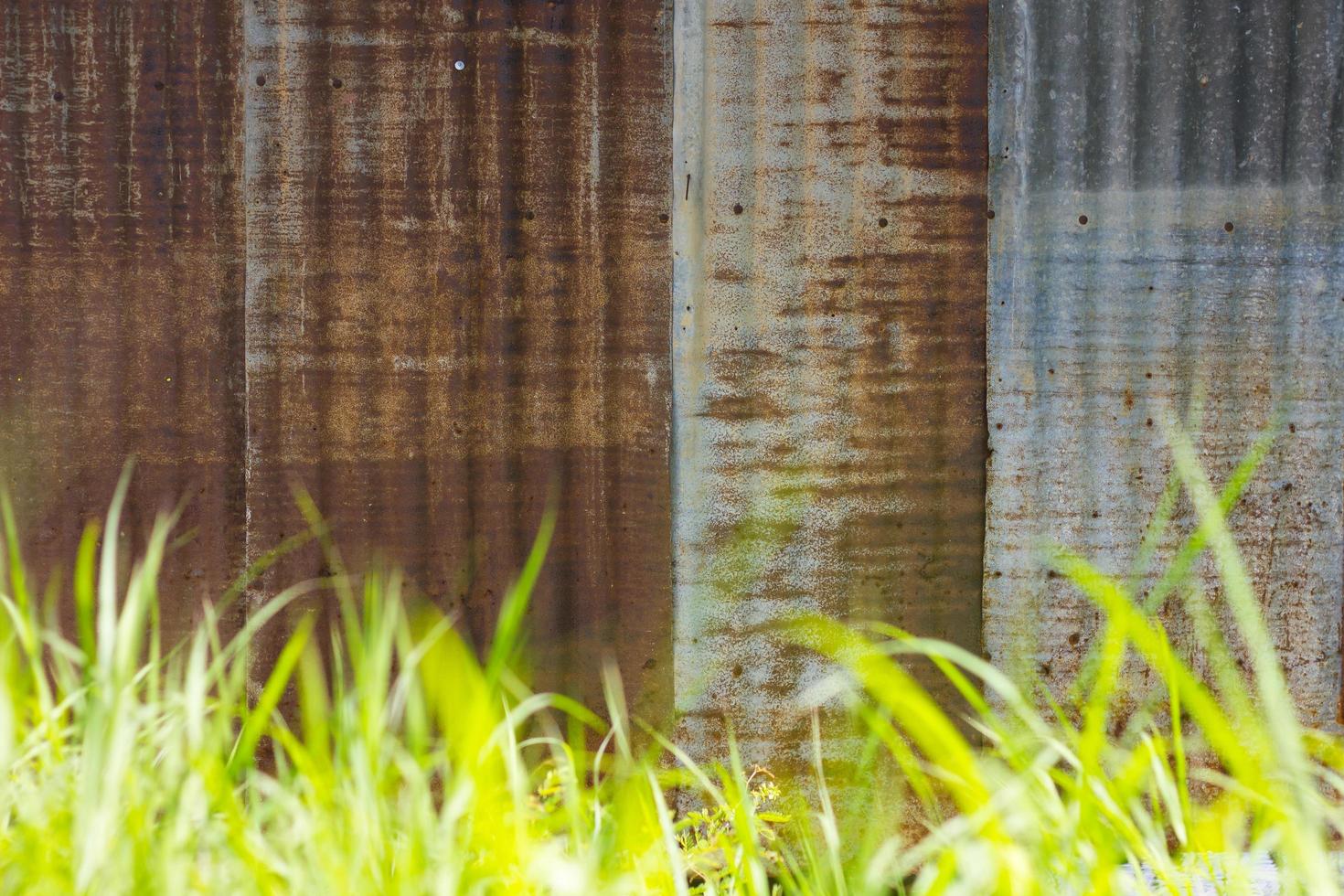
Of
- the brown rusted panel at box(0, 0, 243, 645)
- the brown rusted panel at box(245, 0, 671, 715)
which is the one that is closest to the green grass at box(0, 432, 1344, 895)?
the brown rusted panel at box(245, 0, 671, 715)

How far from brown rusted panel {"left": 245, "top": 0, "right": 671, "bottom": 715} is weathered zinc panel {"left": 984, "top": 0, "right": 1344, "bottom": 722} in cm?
115

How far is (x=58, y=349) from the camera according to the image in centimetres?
311

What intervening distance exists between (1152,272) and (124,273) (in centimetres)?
333

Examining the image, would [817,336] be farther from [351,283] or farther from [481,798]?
[481,798]

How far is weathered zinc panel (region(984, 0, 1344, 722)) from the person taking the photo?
3.11 metres

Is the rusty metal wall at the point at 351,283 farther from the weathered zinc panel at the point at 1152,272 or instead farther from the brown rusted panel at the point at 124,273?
the weathered zinc panel at the point at 1152,272

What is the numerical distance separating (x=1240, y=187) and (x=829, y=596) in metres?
1.88

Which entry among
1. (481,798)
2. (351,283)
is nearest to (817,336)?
(351,283)

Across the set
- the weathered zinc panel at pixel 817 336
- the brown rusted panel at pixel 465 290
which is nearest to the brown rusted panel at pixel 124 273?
the brown rusted panel at pixel 465 290

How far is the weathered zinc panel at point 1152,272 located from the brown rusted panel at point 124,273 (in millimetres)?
2511

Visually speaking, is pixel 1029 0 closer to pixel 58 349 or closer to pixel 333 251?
pixel 333 251

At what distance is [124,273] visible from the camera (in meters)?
3.11

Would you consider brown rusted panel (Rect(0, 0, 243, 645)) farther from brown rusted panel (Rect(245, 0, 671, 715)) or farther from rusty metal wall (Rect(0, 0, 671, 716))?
brown rusted panel (Rect(245, 0, 671, 715))

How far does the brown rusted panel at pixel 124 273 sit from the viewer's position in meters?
3.07
